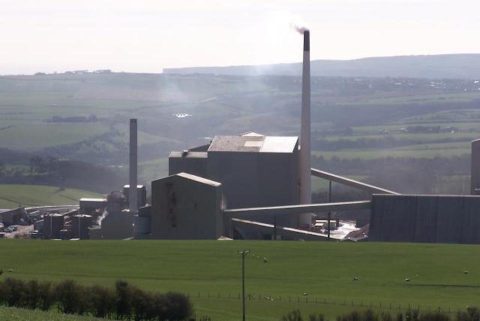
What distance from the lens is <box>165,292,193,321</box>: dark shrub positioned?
28.6 meters

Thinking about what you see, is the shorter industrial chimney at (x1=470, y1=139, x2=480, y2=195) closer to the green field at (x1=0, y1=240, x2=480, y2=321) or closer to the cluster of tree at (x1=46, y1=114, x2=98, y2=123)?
the green field at (x1=0, y1=240, x2=480, y2=321)

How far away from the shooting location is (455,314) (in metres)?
29.3

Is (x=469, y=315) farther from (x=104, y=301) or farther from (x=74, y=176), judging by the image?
(x=74, y=176)

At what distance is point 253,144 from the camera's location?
5647 cm

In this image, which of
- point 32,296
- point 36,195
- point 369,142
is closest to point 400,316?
point 32,296

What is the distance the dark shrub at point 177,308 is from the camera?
2864 centimetres

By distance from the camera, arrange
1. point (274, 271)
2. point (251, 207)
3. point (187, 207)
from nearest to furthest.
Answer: point (274, 271), point (187, 207), point (251, 207)

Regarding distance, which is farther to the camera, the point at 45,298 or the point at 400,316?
the point at 45,298

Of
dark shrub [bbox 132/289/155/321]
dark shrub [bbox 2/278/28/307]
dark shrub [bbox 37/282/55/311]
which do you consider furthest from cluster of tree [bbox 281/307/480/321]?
dark shrub [bbox 2/278/28/307]

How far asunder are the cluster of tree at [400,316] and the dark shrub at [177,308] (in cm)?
217

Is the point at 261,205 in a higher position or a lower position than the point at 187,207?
lower

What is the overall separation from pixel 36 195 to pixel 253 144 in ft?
87.7

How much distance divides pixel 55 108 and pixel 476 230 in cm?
11210

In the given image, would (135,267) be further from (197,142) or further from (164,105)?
(164,105)
